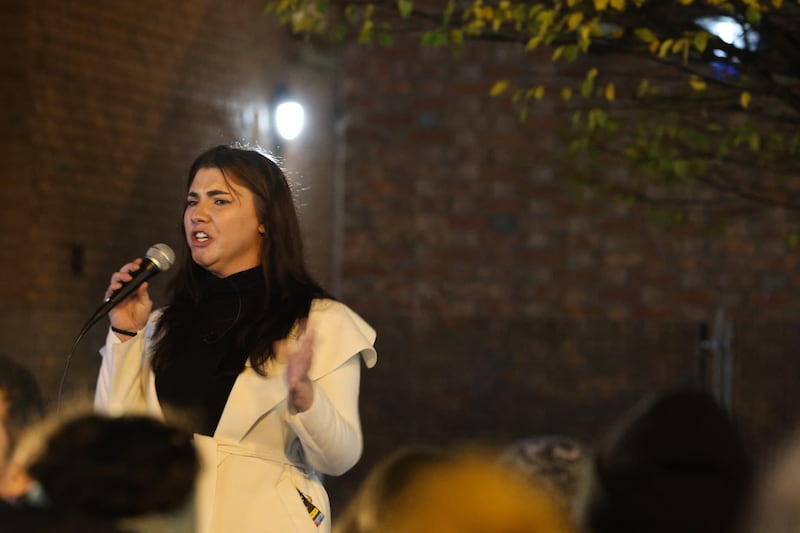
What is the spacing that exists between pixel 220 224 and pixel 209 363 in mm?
354

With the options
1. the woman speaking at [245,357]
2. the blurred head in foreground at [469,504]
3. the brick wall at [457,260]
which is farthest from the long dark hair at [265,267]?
the brick wall at [457,260]

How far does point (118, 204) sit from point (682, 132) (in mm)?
4040

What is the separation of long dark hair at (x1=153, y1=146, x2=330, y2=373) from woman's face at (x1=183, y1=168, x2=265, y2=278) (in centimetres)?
2

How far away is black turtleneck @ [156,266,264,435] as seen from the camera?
3.61 metres

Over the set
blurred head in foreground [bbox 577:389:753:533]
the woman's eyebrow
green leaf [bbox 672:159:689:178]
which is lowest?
blurred head in foreground [bbox 577:389:753:533]

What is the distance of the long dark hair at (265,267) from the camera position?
371 cm

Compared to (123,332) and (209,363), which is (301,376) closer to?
(209,363)

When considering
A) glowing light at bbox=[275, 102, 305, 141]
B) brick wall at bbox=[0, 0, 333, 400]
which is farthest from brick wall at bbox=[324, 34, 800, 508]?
glowing light at bbox=[275, 102, 305, 141]

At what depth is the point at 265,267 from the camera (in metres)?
3.81

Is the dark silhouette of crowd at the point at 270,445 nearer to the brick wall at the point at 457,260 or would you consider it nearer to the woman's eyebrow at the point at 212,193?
the woman's eyebrow at the point at 212,193

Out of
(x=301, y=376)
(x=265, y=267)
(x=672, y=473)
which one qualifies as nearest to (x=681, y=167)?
(x=265, y=267)

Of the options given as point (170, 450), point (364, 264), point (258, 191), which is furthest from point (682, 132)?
point (170, 450)

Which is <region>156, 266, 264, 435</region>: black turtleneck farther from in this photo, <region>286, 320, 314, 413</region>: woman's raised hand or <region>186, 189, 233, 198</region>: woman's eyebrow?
<region>286, 320, 314, 413</region>: woman's raised hand

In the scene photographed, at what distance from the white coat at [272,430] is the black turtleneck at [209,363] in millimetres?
35
